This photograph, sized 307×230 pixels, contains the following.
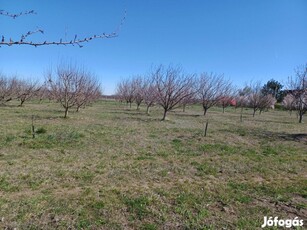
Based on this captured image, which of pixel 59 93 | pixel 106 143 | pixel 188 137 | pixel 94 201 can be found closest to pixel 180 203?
pixel 94 201

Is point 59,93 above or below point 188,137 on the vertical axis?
above

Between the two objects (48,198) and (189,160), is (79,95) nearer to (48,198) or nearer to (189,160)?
(189,160)

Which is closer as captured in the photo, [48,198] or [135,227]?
[135,227]

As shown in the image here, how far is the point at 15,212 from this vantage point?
143 inches

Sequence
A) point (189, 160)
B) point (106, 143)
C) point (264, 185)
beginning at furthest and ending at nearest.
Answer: point (106, 143), point (189, 160), point (264, 185)

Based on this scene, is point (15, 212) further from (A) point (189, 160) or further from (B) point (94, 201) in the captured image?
(A) point (189, 160)

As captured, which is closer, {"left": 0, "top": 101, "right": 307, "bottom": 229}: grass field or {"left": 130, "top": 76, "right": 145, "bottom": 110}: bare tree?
{"left": 0, "top": 101, "right": 307, "bottom": 229}: grass field

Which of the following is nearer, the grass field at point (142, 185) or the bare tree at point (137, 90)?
the grass field at point (142, 185)

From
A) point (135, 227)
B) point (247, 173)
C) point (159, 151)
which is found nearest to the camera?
point (135, 227)

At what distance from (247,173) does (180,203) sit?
2.78m

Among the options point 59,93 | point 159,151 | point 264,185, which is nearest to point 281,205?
point 264,185

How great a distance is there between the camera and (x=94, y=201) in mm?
4094

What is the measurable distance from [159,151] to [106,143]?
86.9 inches

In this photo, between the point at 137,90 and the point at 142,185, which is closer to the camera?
the point at 142,185
